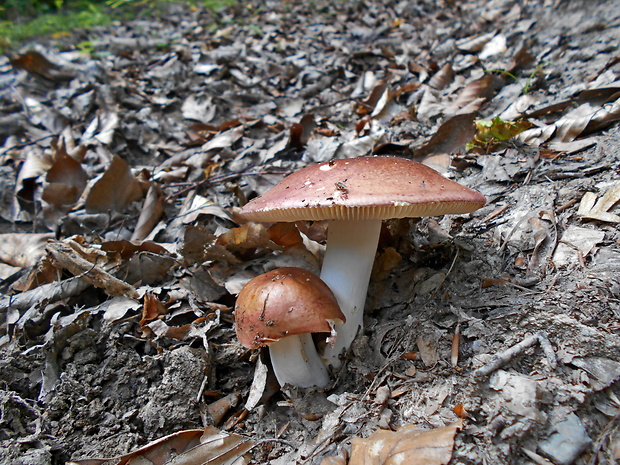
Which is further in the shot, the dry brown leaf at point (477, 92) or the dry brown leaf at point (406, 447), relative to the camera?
the dry brown leaf at point (477, 92)

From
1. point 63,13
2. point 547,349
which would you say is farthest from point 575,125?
point 63,13

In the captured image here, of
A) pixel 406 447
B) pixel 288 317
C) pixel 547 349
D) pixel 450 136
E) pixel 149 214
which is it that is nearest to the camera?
pixel 406 447

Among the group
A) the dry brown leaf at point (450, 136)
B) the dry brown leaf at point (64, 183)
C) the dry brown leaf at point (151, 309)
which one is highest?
the dry brown leaf at point (450, 136)

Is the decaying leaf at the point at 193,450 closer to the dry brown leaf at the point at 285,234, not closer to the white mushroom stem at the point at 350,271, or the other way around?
the white mushroom stem at the point at 350,271

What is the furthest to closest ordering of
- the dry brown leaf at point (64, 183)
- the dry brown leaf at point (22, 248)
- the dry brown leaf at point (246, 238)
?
the dry brown leaf at point (64, 183)
the dry brown leaf at point (22, 248)
the dry brown leaf at point (246, 238)

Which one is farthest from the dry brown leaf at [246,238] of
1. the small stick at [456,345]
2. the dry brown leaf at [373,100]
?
the dry brown leaf at [373,100]

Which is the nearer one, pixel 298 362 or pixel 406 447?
pixel 406 447

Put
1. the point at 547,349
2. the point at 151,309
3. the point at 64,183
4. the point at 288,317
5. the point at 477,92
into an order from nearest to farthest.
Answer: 1. the point at 547,349
2. the point at 288,317
3. the point at 151,309
4. the point at 64,183
5. the point at 477,92

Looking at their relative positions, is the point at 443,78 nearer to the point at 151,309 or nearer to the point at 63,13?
the point at 151,309

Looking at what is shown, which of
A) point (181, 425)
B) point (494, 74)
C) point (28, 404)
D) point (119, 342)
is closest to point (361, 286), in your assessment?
point (181, 425)
